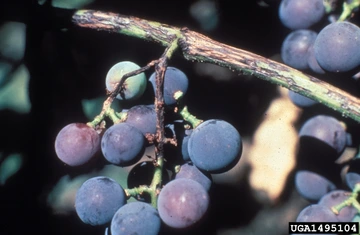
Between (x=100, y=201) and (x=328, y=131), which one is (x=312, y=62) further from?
(x=100, y=201)

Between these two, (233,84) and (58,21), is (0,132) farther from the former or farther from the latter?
(233,84)

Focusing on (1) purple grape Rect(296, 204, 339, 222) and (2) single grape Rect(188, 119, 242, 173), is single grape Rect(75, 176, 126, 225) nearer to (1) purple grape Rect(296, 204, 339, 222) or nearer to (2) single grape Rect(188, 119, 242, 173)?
(2) single grape Rect(188, 119, 242, 173)

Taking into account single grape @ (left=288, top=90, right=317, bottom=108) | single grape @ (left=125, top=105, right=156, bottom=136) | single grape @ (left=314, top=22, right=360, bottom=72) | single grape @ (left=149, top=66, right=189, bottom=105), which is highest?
single grape @ (left=314, top=22, right=360, bottom=72)

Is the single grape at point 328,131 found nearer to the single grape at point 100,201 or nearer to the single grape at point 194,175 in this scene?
the single grape at point 194,175

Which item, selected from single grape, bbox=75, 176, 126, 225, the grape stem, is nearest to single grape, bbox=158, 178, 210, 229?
single grape, bbox=75, 176, 126, 225

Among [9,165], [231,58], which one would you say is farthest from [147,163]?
[9,165]

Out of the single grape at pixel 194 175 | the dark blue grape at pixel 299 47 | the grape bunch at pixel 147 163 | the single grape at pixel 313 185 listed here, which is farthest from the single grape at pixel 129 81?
the single grape at pixel 313 185

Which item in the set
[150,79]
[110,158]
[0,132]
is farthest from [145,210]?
[0,132]
